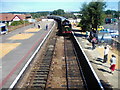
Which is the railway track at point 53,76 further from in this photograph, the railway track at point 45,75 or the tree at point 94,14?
the tree at point 94,14

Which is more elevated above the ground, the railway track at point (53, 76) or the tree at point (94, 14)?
the tree at point (94, 14)

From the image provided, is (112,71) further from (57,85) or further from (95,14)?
(95,14)

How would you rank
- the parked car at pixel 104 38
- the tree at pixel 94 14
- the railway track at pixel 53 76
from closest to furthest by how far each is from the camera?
1. the railway track at pixel 53 76
2. the parked car at pixel 104 38
3. the tree at pixel 94 14

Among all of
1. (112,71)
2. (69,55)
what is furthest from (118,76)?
(69,55)

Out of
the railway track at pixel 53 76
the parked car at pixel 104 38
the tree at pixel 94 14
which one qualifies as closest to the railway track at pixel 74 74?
the railway track at pixel 53 76

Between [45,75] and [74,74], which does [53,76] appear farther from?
[74,74]

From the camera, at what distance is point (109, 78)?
1114 centimetres

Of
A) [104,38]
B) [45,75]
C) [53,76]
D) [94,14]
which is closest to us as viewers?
[53,76]

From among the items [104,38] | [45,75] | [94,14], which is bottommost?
[45,75]

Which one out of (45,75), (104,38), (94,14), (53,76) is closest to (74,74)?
(53,76)

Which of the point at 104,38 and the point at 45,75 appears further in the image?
the point at 104,38

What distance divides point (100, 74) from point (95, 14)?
1612 centimetres

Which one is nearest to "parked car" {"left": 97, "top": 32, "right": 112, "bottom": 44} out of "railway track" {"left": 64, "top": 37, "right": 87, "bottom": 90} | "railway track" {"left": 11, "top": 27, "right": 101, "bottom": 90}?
"railway track" {"left": 64, "top": 37, "right": 87, "bottom": 90}

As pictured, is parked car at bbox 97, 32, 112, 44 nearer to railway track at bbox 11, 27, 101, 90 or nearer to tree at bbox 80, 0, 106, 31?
tree at bbox 80, 0, 106, 31
